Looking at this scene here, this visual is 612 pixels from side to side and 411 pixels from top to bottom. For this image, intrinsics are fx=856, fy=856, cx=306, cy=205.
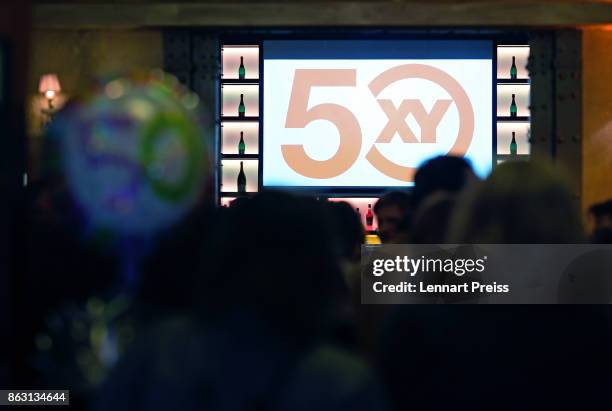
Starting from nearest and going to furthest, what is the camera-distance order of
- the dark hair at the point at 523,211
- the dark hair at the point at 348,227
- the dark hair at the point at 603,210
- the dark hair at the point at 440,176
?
the dark hair at the point at 523,211, the dark hair at the point at 440,176, the dark hair at the point at 348,227, the dark hair at the point at 603,210

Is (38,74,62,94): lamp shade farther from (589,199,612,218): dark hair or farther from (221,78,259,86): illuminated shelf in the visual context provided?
(589,199,612,218): dark hair

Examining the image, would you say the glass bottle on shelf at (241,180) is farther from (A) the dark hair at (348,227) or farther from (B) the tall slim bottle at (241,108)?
(A) the dark hair at (348,227)

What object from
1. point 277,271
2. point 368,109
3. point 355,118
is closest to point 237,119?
point 355,118

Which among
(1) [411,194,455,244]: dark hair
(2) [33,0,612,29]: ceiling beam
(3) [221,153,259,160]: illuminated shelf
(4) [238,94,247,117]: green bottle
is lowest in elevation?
(1) [411,194,455,244]: dark hair

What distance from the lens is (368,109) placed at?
6.53m

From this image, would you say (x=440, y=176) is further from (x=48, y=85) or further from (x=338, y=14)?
(x=48, y=85)

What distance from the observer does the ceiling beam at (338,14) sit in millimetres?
6320

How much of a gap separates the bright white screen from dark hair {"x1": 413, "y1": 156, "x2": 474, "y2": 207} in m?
4.12

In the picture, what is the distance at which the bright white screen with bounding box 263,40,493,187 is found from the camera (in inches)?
257

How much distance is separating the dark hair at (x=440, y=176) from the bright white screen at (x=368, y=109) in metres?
4.12

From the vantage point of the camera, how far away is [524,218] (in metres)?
1.39

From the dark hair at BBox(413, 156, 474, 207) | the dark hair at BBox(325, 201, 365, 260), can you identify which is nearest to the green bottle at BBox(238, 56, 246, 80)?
the dark hair at BBox(325, 201, 365, 260)

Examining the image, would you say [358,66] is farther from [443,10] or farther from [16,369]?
[16,369]

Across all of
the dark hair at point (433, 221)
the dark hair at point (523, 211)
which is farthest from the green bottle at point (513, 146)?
the dark hair at point (523, 211)
